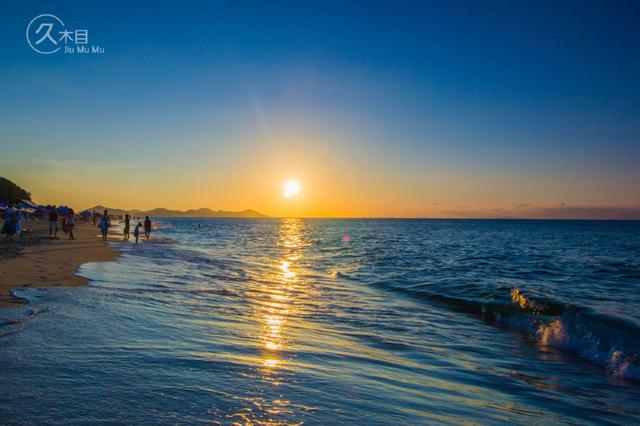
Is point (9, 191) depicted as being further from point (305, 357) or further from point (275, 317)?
point (305, 357)

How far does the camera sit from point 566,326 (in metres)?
10.7

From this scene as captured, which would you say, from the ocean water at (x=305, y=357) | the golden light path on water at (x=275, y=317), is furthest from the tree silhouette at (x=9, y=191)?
the ocean water at (x=305, y=357)

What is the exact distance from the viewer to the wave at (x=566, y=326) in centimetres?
847

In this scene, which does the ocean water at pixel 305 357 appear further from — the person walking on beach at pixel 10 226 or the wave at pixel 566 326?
the person walking on beach at pixel 10 226

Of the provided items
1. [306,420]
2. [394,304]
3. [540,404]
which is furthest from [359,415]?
[394,304]

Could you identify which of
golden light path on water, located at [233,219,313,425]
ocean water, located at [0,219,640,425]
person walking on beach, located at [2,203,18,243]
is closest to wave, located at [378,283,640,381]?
ocean water, located at [0,219,640,425]

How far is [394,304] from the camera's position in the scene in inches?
538

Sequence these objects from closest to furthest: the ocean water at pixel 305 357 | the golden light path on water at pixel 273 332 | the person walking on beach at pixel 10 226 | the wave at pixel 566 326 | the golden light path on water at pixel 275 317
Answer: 1. the golden light path on water at pixel 273 332
2. the ocean water at pixel 305 357
3. the golden light path on water at pixel 275 317
4. the wave at pixel 566 326
5. the person walking on beach at pixel 10 226

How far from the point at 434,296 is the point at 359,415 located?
39.6ft

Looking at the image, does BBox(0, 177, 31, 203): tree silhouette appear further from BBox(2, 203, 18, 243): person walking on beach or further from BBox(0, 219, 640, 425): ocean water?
BBox(0, 219, 640, 425): ocean water

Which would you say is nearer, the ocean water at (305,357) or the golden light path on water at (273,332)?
the golden light path on water at (273,332)

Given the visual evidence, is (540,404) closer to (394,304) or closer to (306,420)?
(306,420)

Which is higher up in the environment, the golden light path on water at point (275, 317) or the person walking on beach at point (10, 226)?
the person walking on beach at point (10, 226)

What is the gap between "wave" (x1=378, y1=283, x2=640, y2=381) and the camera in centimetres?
847
